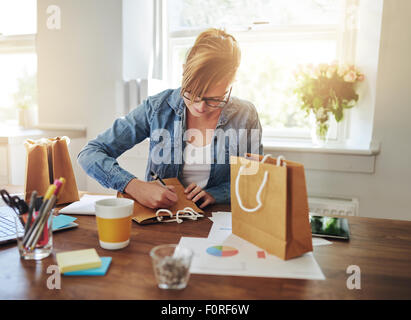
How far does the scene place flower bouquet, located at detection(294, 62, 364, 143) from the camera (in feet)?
5.94

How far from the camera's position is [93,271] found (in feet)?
2.14

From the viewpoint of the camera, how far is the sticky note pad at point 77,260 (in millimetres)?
652

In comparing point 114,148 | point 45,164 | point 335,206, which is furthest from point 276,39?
point 45,164

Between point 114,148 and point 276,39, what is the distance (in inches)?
51.0

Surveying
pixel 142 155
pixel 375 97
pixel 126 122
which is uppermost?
pixel 375 97

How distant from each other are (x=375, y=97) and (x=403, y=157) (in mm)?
338

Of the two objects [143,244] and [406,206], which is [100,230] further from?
[406,206]

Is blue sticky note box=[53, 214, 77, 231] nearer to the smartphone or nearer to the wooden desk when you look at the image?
the wooden desk

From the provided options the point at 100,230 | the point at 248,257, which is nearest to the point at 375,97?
the point at 248,257

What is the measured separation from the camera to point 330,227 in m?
0.95

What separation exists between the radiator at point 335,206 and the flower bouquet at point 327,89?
39 cm

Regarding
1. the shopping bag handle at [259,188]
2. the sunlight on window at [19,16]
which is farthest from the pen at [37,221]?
the sunlight on window at [19,16]

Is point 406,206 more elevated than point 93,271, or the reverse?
point 93,271

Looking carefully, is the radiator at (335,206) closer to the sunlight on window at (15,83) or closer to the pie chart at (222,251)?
the pie chart at (222,251)
